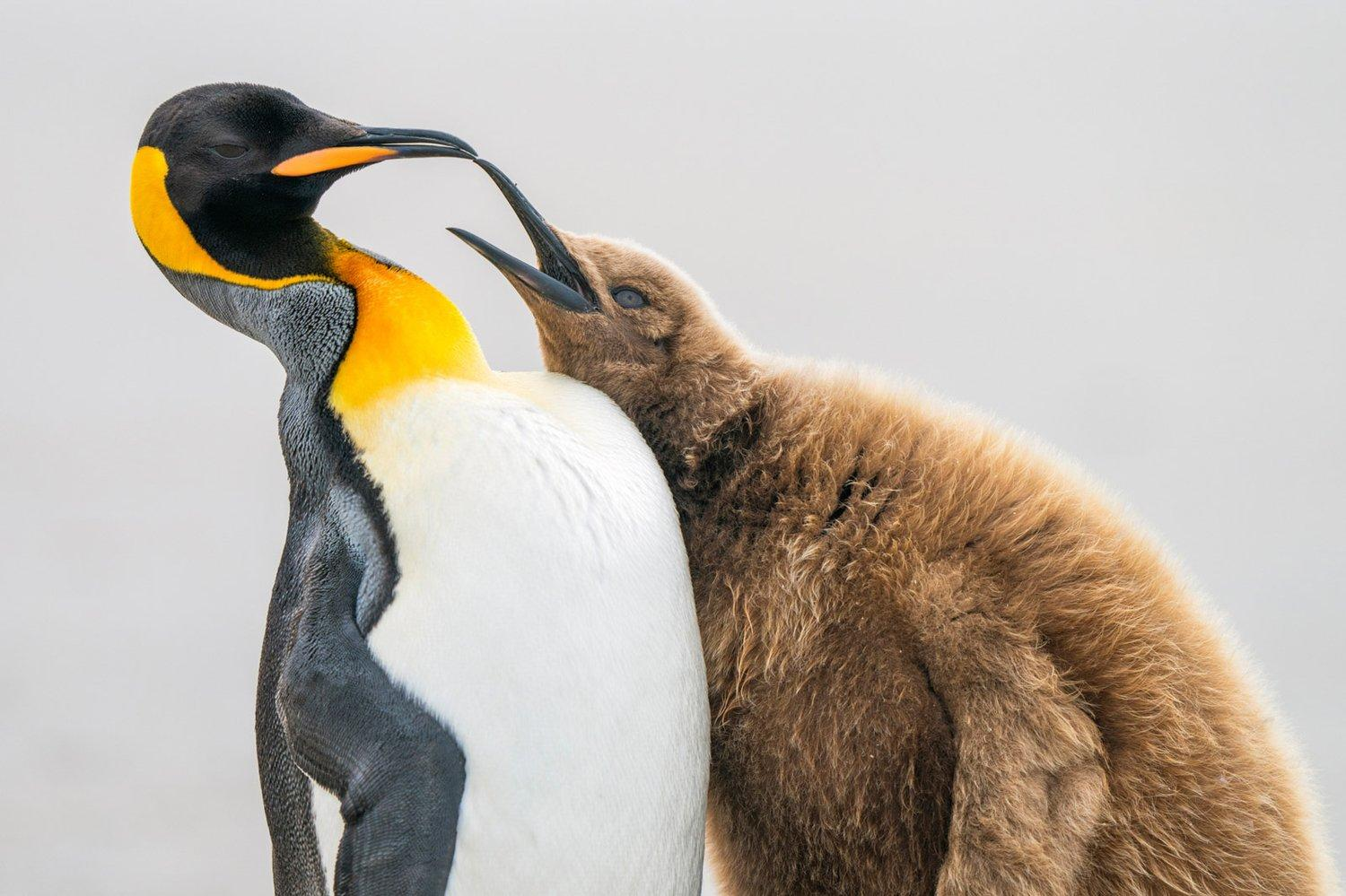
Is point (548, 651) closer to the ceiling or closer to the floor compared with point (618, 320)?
closer to the floor

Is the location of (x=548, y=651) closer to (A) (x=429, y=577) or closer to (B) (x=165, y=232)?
(A) (x=429, y=577)

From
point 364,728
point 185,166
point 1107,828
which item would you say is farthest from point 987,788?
point 185,166

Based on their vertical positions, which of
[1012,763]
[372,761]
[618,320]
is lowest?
[372,761]

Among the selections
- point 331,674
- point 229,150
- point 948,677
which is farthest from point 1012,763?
point 229,150

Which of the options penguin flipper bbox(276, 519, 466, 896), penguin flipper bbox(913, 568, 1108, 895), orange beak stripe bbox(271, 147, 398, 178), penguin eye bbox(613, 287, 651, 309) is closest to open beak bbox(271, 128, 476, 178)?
orange beak stripe bbox(271, 147, 398, 178)

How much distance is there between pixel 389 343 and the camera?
0.79 meters

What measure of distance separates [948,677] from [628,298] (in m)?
0.34

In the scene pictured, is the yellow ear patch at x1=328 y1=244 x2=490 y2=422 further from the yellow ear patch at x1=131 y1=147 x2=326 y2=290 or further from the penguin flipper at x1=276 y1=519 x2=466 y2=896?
the penguin flipper at x1=276 y1=519 x2=466 y2=896

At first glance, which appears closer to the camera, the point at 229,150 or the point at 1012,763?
the point at 1012,763

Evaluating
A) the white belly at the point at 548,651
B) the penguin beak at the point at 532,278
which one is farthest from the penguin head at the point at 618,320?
the white belly at the point at 548,651

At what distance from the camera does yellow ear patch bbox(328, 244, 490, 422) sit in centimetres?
78

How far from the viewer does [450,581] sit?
0.71 metres

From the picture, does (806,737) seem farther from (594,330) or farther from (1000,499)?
(594,330)

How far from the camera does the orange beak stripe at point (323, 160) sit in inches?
30.1
